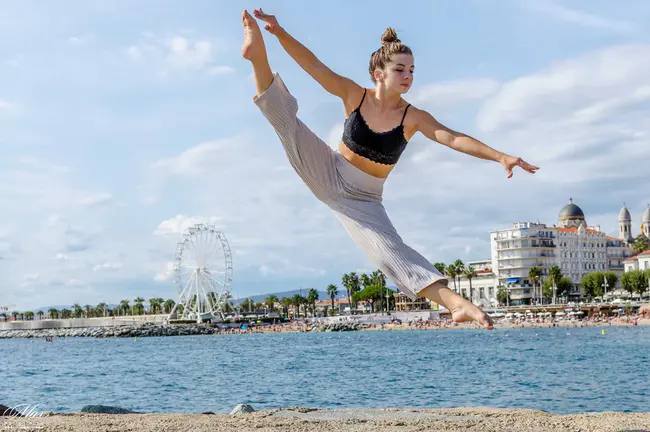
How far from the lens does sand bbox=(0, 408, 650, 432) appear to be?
1054 centimetres

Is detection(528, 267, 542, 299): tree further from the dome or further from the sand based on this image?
the sand

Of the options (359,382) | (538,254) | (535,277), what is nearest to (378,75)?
(359,382)

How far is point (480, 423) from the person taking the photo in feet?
36.8

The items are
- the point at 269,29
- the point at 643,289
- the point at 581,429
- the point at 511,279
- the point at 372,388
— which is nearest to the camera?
the point at 269,29

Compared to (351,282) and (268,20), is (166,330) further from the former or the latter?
(268,20)

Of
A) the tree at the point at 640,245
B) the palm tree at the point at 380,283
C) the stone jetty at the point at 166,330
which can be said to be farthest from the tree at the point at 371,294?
the tree at the point at 640,245

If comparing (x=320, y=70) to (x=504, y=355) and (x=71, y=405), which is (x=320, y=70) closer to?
(x=71, y=405)

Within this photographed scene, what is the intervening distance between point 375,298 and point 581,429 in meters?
168

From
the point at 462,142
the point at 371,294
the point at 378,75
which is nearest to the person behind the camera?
the point at 462,142

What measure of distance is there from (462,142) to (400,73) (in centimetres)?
72

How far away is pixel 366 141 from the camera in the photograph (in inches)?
244

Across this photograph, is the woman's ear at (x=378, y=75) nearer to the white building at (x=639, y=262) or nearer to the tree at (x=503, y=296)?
the tree at (x=503, y=296)

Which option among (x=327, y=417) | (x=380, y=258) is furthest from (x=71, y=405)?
(x=380, y=258)

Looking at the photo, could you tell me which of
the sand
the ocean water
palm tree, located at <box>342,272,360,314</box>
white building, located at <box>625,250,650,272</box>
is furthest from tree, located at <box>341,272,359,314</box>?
the sand
